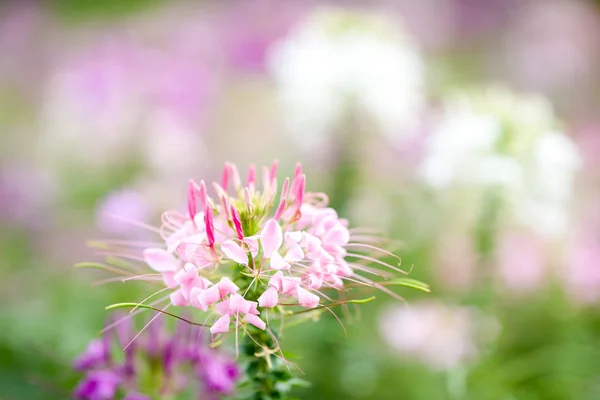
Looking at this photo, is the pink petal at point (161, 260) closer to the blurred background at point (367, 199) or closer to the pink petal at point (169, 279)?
the pink petal at point (169, 279)

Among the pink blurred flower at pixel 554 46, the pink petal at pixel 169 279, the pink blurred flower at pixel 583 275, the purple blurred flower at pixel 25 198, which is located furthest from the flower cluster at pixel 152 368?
the pink blurred flower at pixel 554 46

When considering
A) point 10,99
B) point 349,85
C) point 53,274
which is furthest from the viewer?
point 10,99

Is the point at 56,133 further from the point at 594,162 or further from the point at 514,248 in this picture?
the point at 594,162

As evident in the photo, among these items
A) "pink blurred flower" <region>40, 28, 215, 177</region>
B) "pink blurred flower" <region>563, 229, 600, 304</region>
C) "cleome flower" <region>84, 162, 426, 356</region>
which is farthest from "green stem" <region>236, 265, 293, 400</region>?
"pink blurred flower" <region>40, 28, 215, 177</region>

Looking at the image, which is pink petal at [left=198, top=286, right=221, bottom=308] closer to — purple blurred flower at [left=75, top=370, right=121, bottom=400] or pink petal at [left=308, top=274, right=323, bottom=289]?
pink petal at [left=308, top=274, right=323, bottom=289]

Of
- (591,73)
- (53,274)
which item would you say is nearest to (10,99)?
(53,274)

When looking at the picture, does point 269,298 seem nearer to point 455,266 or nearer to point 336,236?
point 336,236

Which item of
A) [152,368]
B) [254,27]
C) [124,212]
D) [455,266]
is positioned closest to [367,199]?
[455,266]
